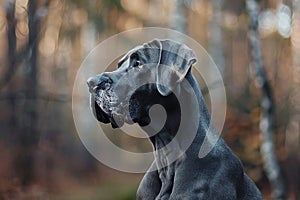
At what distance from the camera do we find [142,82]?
13.4 ft

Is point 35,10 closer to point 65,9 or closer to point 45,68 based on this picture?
point 65,9

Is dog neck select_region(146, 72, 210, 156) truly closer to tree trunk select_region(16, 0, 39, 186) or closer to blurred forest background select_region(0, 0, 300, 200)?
blurred forest background select_region(0, 0, 300, 200)

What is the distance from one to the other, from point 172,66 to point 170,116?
339mm

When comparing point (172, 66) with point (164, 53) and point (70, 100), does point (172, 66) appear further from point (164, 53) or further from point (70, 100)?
point (70, 100)

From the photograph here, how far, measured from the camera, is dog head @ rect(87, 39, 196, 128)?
4.01m

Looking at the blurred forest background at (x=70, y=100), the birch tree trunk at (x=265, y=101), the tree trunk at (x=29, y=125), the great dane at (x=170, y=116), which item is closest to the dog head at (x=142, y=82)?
the great dane at (x=170, y=116)

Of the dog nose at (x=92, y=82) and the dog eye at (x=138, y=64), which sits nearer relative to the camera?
the dog nose at (x=92, y=82)

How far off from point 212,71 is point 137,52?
54.9 feet

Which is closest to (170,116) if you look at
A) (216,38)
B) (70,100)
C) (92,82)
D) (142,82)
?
(142,82)

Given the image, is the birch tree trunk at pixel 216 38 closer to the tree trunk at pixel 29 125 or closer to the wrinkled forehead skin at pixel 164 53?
the tree trunk at pixel 29 125

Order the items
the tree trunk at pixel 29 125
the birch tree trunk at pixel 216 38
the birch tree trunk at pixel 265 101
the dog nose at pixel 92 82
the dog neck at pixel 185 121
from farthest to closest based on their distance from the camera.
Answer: the birch tree trunk at pixel 216 38 < the tree trunk at pixel 29 125 < the birch tree trunk at pixel 265 101 < the dog neck at pixel 185 121 < the dog nose at pixel 92 82

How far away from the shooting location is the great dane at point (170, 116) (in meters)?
4.02

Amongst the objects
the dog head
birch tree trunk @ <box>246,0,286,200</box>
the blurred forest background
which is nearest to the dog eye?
the dog head

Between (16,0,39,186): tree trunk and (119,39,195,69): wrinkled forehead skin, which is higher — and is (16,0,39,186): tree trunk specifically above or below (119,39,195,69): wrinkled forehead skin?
below
